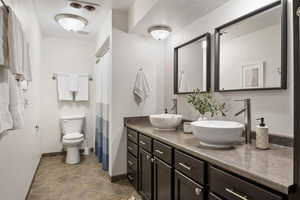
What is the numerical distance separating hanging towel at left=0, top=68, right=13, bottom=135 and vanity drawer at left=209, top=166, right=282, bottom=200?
124 centimetres

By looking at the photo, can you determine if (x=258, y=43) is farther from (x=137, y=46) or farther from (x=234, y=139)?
(x=137, y=46)

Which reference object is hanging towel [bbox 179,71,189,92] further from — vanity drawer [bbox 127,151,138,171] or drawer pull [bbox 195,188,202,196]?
drawer pull [bbox 195,188,202,196]

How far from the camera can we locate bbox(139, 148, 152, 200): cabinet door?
1.92 meters

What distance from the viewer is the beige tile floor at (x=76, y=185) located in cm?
225

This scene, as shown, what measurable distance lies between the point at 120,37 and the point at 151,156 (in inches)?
66.9

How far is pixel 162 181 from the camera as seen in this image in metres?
1.67

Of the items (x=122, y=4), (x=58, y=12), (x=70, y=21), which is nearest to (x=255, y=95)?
(x=122, y=4)

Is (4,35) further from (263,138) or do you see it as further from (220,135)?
(263,138)

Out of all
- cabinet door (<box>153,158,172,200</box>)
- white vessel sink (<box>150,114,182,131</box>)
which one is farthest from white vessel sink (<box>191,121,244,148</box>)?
white vessel sink (<box>150,114,182,131</box>)

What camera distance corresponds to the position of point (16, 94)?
1.35 meters

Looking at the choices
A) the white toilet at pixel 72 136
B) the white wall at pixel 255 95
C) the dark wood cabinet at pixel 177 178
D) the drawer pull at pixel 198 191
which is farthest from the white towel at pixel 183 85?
the white toilet at pixel 72 136

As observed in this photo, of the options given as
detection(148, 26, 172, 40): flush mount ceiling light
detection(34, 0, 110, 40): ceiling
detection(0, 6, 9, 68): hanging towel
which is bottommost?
detection(0, 6, 9, 68): hanging towel

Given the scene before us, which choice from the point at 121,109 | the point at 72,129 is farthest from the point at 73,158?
the point at 121,109

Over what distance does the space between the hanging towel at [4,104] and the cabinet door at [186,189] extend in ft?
3.91
